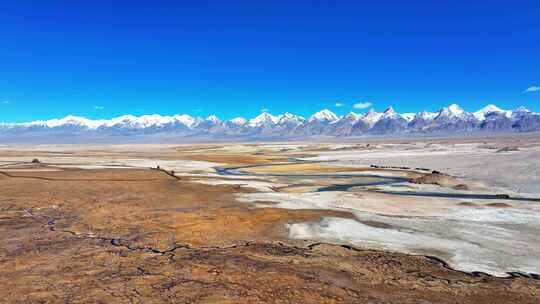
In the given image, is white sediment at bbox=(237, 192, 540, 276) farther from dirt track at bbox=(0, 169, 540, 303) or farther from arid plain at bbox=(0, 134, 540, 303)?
dirt track at bbox=(0, 169, 540, 303)

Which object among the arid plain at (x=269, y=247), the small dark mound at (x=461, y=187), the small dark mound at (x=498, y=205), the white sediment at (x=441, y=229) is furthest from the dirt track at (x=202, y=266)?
the small dark mound at (x=461, y=187)

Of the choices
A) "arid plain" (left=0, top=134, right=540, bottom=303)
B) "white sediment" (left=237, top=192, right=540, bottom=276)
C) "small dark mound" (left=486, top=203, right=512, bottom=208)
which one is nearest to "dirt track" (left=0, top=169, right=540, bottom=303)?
"arid plain" (left=0, top=134, right=540, bottom=303)

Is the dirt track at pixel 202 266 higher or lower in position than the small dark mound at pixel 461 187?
higher

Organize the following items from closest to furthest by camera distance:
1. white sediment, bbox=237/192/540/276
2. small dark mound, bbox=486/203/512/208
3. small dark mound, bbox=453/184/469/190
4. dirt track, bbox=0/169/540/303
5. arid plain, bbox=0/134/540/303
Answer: dirt track, bbox=0/169/540/303 < arid plain, bbox=0/134/540/303 < white sediment, bbox=237/192/540/276 < small dark mound, bbox=486/203/512/208 < small dark mound, bbox=453/184/469/190

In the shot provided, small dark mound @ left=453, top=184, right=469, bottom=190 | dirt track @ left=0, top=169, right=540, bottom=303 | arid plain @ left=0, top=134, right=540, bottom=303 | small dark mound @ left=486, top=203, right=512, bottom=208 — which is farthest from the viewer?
small dark mound @ left=453, top=184, right=469, bottom=190

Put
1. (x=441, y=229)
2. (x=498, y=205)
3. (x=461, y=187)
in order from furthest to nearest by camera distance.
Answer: (x=461, y=187)
(x=498, y=205)
(x=441, y=229)

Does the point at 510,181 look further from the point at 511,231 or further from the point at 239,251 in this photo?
the point at 239,251

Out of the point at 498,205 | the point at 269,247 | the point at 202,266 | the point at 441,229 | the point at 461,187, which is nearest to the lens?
the point at 202,266

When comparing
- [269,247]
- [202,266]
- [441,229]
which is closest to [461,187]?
[441,229]

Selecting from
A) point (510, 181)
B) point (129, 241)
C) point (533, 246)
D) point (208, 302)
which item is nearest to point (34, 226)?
point (129, 241)

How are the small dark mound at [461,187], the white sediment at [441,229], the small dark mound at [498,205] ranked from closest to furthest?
the white sediment at [441,229]
the small dark mound at [498,205]
the small dark mound at [461,187]

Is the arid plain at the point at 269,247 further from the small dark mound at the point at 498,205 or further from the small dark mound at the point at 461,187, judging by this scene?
the small dark mound at the point at 461,187

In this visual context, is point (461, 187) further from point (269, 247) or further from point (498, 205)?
point (269, 247)

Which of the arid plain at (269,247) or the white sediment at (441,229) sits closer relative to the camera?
the arid plain at (269,247)
